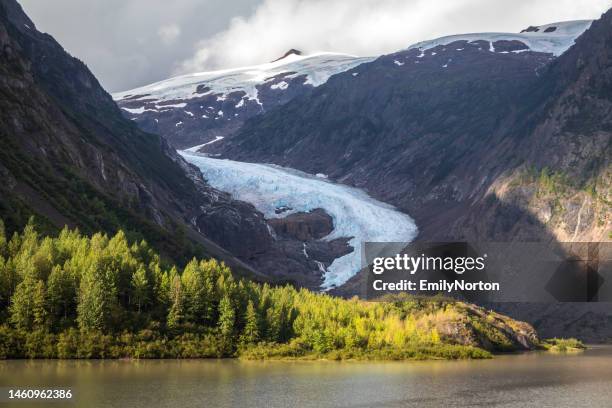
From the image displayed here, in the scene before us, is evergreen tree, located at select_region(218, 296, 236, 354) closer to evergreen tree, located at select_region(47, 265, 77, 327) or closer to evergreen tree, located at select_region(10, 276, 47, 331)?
evergreen tree, located at select_region(47, 265, 77, 327)

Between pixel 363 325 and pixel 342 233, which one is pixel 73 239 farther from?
pixel 342 233

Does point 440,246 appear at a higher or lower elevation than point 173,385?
higher

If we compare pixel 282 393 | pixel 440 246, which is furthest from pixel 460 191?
pixel 282 393

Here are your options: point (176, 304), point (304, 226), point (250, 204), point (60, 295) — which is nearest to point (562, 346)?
point (176, 304)

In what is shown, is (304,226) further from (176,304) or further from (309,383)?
(309,383)

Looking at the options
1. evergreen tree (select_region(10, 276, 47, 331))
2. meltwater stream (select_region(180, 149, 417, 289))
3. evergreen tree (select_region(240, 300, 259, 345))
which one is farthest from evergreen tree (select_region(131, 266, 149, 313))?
meltwater stream (select_region(180, 149, 417, 289))

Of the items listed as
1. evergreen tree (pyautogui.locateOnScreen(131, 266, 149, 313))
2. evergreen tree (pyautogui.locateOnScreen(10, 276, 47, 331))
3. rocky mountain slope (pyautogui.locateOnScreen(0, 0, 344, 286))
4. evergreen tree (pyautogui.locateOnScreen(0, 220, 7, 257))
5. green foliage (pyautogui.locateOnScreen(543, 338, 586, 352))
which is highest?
rocky mountain slope (pyautogui.locateOnScreen(0, 0, 344, 286))

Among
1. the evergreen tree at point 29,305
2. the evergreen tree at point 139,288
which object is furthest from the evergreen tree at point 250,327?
the evergreen tree at point 29,305

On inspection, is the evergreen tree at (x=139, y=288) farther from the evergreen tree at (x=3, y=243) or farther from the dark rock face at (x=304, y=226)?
the dark rock face at (x=304, y=226)
